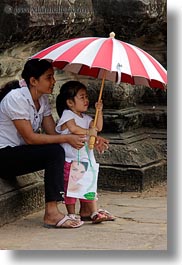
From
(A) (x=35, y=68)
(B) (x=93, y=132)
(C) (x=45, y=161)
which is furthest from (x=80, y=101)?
(C) (x=45, y=161)

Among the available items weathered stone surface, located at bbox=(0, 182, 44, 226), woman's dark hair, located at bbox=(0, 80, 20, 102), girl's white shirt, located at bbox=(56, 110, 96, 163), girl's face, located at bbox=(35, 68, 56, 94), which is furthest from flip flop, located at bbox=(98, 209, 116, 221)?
woman's dark hair, located at bbox=(0, 80, 20, 102)

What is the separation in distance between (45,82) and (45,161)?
0.50 meters

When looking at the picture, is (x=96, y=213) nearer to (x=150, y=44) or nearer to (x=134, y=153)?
(x=134, y=153)

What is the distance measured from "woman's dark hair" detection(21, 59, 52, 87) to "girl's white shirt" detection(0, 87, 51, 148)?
92 millimetres

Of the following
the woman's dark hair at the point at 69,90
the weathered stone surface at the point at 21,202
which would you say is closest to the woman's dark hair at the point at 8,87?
the woman's dark hair at the point at 69,90

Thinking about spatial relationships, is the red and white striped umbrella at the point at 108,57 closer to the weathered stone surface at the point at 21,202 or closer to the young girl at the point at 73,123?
the young girl at the point at 73,123

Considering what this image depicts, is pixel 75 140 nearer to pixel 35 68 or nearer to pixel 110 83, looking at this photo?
pixel 35 68

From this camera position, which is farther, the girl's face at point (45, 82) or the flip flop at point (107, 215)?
the flip flop at point (107, 215)

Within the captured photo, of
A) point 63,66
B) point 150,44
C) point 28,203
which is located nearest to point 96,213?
point 28,203

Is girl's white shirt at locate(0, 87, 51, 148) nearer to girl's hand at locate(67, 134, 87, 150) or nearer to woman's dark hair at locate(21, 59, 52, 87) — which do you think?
woman's dark hair at locate(21, 59, 52, 87)

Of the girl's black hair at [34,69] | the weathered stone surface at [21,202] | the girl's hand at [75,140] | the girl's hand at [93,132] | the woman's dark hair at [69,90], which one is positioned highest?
the girl's black hair at [34,69]

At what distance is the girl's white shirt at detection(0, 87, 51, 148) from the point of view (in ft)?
18.3

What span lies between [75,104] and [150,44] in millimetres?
1960

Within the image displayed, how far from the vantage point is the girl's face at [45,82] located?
5711 millimetres
